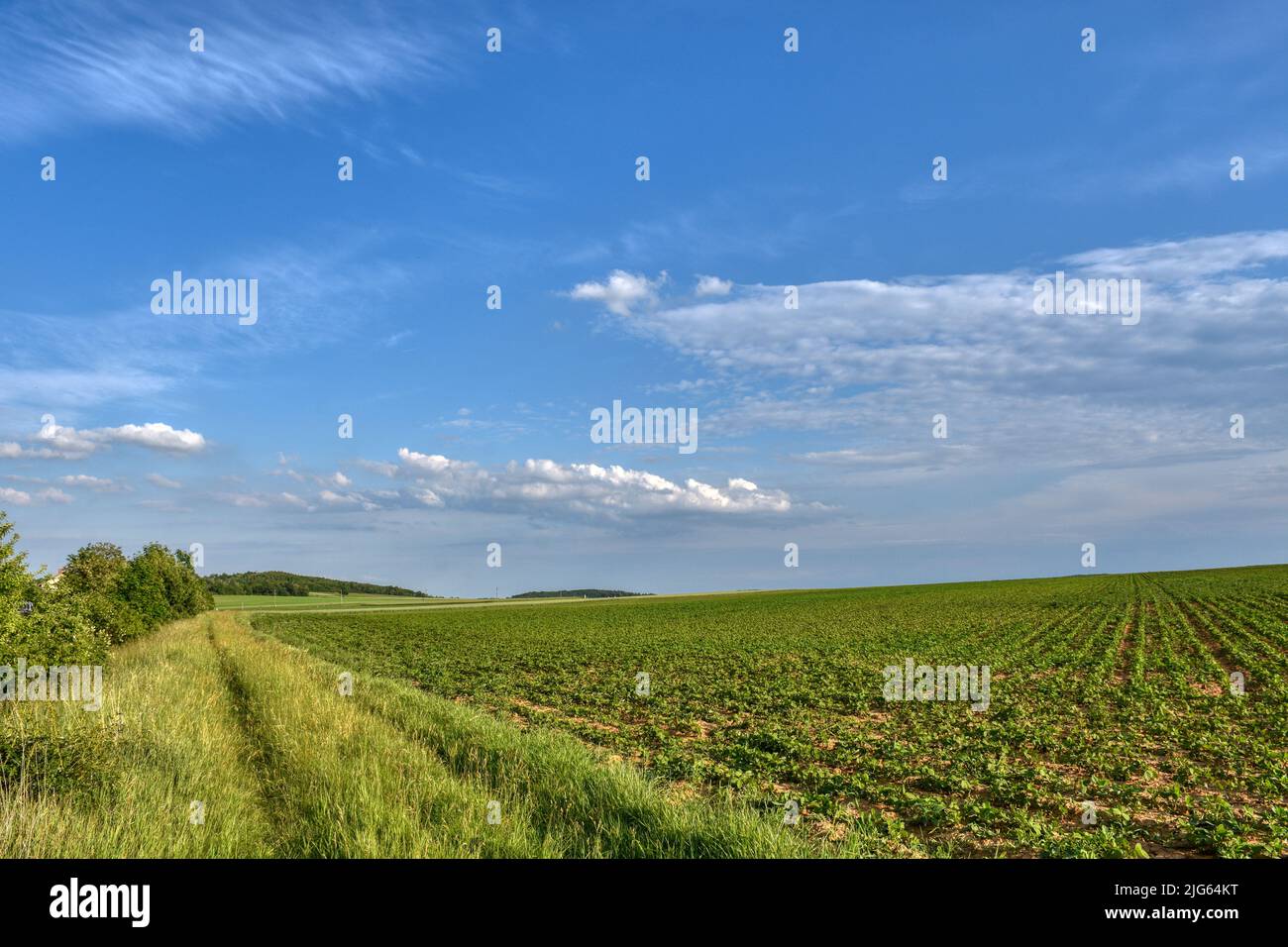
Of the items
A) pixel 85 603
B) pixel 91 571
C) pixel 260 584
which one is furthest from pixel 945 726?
pixel 260 584

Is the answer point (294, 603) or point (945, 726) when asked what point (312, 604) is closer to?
point (294, 603)

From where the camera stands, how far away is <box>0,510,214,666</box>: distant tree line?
14.8 m

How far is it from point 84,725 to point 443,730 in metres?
5.06

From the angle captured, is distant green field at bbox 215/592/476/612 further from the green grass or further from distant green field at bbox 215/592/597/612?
the green grass

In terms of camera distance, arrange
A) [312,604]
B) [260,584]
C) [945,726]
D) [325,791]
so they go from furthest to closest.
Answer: [260,584], [312,604], [945,726], [325,791]

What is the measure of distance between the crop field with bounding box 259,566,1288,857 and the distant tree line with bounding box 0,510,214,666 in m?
7.57

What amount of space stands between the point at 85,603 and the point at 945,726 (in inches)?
1098

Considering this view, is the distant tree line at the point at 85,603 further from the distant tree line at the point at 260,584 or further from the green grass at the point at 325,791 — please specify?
the distant tree line at the point at 260,584

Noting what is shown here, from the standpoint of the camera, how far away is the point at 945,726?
16516mm

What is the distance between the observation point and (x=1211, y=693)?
20.4 m

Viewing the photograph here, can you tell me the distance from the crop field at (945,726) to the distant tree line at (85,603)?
7569 mm

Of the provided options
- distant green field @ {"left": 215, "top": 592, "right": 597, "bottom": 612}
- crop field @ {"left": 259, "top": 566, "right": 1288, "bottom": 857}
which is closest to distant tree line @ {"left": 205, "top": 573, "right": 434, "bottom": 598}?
distant green field @ {"left": 215, "top": 592, "right": 597, "bottom": 612}

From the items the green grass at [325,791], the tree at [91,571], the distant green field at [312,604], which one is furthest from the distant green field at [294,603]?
the green grass at [325,791]
